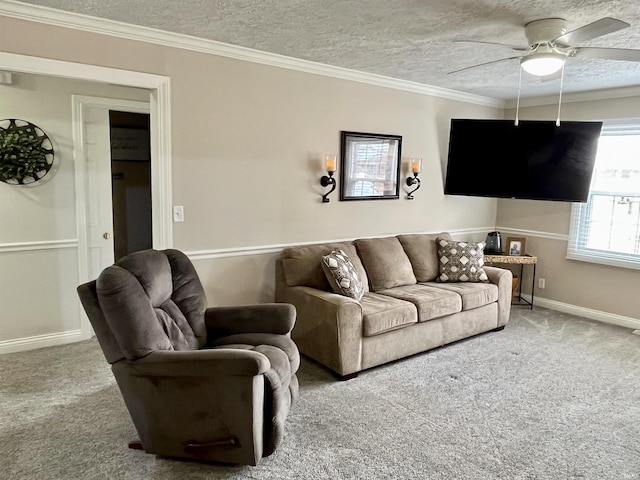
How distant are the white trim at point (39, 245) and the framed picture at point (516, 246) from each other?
463 cm

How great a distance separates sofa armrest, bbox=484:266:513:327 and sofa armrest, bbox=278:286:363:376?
1.78 m

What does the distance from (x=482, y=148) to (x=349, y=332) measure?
2547 mm

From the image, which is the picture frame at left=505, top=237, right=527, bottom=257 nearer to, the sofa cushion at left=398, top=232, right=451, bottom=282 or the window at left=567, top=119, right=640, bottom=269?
the window at left=567, top=119, right=640, bottom=269

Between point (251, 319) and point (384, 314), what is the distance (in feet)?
3.46

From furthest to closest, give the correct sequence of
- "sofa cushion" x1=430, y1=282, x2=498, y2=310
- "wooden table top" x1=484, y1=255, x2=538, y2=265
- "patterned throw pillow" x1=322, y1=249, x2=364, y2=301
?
"wooden table top" x1=484, y1=255, x2=538, y2=265, "sofa cushion" x1=430, y1=282, x2=498, y2=310, "patterned throw pillow" x1=322, y1=249, x2=364, y2=301

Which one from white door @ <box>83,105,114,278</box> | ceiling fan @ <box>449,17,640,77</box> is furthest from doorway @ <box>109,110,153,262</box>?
ceiling fan @ <box>449,17,640,77</box>

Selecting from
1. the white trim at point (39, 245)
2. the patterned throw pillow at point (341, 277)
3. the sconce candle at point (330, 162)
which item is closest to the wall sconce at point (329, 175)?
the sconce candle at point (330, 162)

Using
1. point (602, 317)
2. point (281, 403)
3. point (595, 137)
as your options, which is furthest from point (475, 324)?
point (281, 403)

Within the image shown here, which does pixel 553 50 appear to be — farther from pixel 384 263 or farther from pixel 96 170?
pixel 96 170

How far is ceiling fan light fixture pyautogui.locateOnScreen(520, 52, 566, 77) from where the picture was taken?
2680 mm

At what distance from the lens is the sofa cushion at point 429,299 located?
367 cm

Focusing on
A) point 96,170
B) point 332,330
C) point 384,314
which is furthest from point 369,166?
point 96,170

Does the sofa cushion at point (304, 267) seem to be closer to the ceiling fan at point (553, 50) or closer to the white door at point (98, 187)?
the white door at point (98, 187)

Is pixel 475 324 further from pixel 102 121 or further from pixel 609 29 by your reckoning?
pixel 102 121
